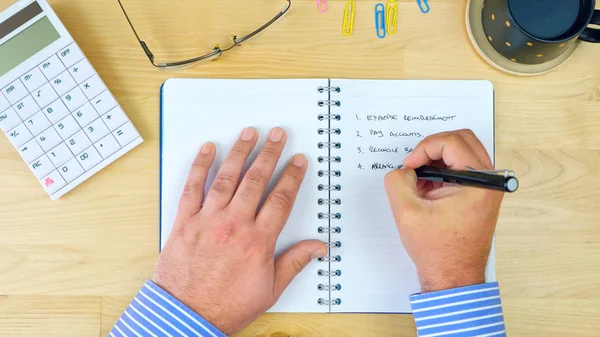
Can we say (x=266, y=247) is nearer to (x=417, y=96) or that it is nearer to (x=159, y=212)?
(x=159, y=212)

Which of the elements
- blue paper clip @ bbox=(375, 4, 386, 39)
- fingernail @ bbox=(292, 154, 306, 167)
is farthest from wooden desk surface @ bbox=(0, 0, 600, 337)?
fingernail @ bbox=(292, 154, 306, 167)

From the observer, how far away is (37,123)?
73 cm

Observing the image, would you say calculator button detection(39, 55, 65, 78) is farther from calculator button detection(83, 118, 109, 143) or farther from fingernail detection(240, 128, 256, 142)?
fingernail detection(240, 128, 256, 142)

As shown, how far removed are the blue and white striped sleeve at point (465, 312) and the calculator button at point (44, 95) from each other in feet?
1.89

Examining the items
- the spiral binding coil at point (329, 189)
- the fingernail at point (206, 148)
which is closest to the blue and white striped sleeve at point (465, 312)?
the spiral binding coil at point (329, 189)

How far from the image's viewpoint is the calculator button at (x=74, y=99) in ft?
2.41

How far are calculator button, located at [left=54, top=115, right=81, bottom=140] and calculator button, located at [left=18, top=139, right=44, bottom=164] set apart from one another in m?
0.04

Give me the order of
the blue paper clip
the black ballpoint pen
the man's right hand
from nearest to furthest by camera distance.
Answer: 1. the black ballpoint pen
2. the man's right hand
3. the blue paper clip

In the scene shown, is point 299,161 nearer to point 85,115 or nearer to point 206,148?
point 206,148

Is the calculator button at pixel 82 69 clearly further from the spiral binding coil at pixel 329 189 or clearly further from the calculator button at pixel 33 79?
the spiral binding coil at pixel 329 189

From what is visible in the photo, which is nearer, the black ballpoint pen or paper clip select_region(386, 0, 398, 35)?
the black ballpoint pen

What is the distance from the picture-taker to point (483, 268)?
682 mm

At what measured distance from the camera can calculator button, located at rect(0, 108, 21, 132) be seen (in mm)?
726

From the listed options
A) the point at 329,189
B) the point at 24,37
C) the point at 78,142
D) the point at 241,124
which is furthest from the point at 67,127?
the point at 329,189
